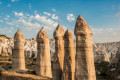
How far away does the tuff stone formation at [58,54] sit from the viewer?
41.9 feet

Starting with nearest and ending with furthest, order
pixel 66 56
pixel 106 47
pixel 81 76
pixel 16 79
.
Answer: pixel 81 76
pixel 66 56
pixel 16 79
pixel 106 47

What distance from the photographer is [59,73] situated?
12797 mm

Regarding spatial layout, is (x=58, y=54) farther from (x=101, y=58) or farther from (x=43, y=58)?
(x=101, y=58)

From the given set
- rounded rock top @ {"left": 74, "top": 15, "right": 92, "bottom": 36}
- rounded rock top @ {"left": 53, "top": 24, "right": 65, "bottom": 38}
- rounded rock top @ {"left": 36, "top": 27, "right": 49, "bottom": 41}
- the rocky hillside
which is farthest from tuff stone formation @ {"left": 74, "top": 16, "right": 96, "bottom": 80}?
the rocky hillside

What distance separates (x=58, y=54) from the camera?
13.1m

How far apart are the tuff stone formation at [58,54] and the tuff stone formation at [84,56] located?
14.5 feet

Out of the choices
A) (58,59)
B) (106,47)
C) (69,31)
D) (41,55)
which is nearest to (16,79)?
(41,55)

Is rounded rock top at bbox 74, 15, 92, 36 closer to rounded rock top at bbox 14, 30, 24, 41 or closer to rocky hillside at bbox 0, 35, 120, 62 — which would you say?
rounded rock top at bbox 14, 30, 24, 41

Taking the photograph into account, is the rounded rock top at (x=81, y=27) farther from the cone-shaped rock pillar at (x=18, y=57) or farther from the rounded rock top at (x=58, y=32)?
the cone-shaped rock pillar at (x=18, y=57)

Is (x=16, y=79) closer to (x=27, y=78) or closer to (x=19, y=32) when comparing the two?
(x=27, y=78)

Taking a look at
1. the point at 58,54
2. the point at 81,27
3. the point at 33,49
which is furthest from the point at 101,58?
the point at 33,49

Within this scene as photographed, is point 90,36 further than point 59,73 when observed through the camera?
No

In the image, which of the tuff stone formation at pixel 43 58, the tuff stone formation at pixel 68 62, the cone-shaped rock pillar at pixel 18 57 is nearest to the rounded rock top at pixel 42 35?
the tuff stone formation at pixel 43 58

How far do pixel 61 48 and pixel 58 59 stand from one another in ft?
3.28
